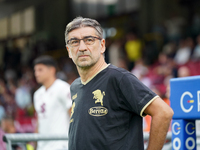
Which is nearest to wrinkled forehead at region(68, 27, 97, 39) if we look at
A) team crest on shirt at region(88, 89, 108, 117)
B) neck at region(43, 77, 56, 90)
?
team crest on shirt at region(88, 89, 108, 117)

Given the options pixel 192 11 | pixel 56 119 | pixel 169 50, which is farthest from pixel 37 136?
pixel 192 11

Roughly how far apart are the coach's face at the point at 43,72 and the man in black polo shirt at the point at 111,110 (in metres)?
2.66

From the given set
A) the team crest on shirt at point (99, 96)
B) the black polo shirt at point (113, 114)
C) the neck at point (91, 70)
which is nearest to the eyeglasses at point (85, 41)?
the neck at point (91, 70)

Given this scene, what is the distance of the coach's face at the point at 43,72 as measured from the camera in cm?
498

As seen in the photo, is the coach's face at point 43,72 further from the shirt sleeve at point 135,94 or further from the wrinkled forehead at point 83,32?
the shirt sleeve at point 135,94

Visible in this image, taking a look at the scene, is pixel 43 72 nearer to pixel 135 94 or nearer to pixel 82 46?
pixel 82 46

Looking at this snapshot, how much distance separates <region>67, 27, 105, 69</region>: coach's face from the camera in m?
2.37

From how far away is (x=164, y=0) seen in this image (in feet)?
48.3

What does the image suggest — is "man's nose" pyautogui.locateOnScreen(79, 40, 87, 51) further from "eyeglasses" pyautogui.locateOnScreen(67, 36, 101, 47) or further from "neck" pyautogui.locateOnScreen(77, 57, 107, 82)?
"neck" pyautogui.locateOnScreen(77, 57, 107, 82)

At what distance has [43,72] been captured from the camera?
5.03 metres

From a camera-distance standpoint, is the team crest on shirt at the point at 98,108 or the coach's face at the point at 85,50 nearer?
the team crest on shirt at the point at 98,108

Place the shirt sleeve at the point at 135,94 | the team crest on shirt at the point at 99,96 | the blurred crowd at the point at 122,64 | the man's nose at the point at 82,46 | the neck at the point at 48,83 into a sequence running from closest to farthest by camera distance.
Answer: the shirt sleeve at the point at 135,94 → the team crest on shirt at the point at 99,96 → the man's nose at the point at 82,46 → the neck at the point at 48,83 → the blurred crowd at the point at 122,64

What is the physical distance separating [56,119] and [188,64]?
5.97 metres

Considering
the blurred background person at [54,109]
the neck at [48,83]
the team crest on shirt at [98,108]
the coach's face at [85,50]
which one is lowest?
the blurred background person at [54,109]
